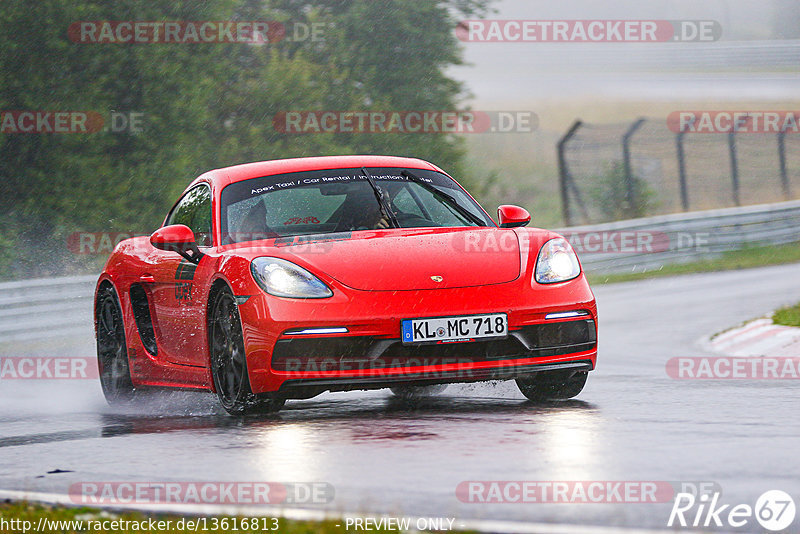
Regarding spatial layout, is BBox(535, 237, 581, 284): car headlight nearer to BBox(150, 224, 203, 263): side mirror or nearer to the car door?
the car door

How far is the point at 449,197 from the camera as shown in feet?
28.3

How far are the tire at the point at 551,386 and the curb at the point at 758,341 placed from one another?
11.6 feet

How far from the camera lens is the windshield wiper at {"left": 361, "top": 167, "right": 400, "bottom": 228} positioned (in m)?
8.12

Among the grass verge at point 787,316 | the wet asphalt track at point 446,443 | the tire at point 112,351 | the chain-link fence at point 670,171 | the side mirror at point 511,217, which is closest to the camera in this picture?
the wet asphalt track at point 446,443

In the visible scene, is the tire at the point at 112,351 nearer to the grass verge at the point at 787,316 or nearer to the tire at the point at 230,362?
the tire at the point at 230,362

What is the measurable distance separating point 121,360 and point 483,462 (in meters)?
4.26

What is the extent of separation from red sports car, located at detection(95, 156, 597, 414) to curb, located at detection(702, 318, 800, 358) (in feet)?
12.2

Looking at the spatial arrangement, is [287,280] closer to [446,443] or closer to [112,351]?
[446,443]

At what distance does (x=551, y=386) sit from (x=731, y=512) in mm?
3453

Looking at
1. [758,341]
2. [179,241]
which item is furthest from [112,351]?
[758,341]

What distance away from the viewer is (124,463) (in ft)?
20.2

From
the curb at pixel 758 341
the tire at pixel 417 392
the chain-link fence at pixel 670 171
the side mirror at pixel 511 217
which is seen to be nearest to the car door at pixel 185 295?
the tire at pixel 417 392

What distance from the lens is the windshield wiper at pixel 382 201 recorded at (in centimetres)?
812

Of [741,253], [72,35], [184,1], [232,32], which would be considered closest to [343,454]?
[741,253]
